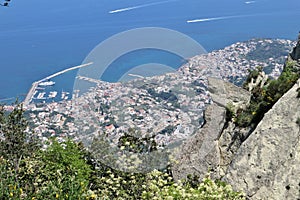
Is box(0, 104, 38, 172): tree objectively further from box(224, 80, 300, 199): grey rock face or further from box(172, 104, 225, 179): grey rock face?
box(224, 80, 300, 199): grey rock face

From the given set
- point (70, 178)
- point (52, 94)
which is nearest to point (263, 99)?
point (70, 178)

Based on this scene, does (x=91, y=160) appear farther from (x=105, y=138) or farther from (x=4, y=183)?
(x=4, y=183)

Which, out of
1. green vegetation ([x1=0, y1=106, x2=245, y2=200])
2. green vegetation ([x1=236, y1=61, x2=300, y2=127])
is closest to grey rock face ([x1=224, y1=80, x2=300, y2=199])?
green vegetation ([x1=0, y1=106, x2=245, y2=200])

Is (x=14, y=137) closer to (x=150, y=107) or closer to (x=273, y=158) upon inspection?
(x=150, y=107)

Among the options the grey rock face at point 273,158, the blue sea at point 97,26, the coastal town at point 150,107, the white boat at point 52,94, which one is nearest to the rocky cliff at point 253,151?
the grey rock face at point 273,158

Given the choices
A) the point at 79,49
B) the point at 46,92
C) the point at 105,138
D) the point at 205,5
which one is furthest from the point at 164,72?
the point at 205,5

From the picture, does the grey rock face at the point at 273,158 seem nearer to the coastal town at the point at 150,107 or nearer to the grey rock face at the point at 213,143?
the grey rock face at the point at 213,143
